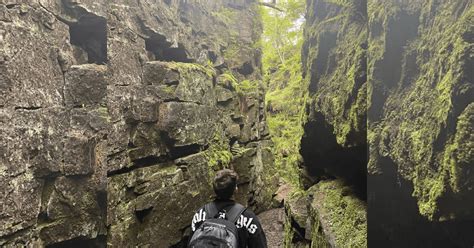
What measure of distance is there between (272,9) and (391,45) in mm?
20330

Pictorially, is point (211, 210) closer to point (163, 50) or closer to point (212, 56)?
point (163, 50)

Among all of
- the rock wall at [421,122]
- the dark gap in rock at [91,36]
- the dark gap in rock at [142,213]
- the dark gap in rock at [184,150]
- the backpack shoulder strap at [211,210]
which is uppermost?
the dark gap in rock at [91,36]

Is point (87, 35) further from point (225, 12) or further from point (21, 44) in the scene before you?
point (225, 12)

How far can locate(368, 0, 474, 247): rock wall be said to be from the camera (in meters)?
1.92

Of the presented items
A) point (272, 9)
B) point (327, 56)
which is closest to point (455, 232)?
point (327, 56)

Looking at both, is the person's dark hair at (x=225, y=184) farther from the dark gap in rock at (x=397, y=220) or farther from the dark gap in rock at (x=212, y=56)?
the dark gap in rock at (x=212, y=56)

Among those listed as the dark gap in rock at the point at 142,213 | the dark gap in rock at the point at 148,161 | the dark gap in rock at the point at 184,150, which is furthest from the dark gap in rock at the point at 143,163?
the dark gap in rock at the point at 142,213

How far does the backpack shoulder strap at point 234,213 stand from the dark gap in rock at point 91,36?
5676 mm

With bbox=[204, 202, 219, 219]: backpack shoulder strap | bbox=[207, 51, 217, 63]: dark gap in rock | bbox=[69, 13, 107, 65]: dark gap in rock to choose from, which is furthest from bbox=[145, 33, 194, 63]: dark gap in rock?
bbox=[204, 202, 219, 219]: backpack shoulder strap

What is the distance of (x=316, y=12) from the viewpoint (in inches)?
233

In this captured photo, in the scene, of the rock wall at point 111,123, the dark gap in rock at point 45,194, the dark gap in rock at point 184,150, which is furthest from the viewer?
the dark gap in rock at point 184,150

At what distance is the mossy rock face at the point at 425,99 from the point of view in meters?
1.91

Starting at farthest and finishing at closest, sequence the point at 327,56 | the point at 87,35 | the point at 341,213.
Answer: the point at 87,35, the point at 327,56, the point at 341,213

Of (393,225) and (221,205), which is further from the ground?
(393,225)
